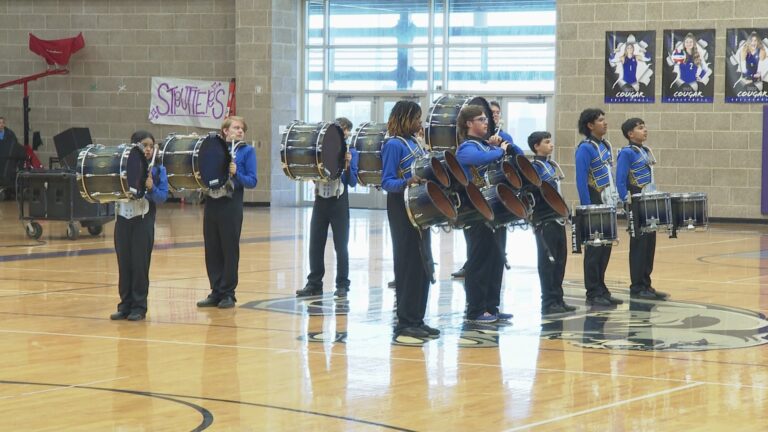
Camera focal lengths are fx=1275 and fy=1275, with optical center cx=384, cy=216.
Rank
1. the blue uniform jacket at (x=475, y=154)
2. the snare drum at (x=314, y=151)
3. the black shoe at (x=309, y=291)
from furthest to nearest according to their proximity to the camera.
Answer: the black shoe at (x=309, y=291), the snare drum at (x=314, y=151), the blue uniform jacket at (x=475, y=154)

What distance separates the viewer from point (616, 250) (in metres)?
16.9

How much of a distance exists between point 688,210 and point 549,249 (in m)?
1.90

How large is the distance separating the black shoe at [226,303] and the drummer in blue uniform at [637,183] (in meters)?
3.67

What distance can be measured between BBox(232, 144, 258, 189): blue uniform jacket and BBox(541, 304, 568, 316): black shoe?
9.02 ft

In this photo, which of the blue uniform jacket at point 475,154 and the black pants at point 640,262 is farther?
the black pants at point 640,262

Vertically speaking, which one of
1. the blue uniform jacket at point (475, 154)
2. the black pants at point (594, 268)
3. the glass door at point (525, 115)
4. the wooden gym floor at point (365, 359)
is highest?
the glass door at point (525, 115)

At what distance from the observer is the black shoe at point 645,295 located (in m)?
11.6

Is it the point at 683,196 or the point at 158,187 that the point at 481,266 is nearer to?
the point at 683,196

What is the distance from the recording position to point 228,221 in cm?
1120

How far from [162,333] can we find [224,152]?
2129 mm

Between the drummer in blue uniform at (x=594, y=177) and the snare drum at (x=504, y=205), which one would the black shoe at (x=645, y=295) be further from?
the snare drum at (x=504, y=205)

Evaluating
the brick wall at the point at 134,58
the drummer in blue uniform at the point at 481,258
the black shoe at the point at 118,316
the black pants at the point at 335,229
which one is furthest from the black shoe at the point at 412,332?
the brick wall at the point at 134,58

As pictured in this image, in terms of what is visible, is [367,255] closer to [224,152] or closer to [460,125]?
[224,152]

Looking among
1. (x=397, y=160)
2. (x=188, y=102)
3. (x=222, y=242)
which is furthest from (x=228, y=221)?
(x=188, y=102)
